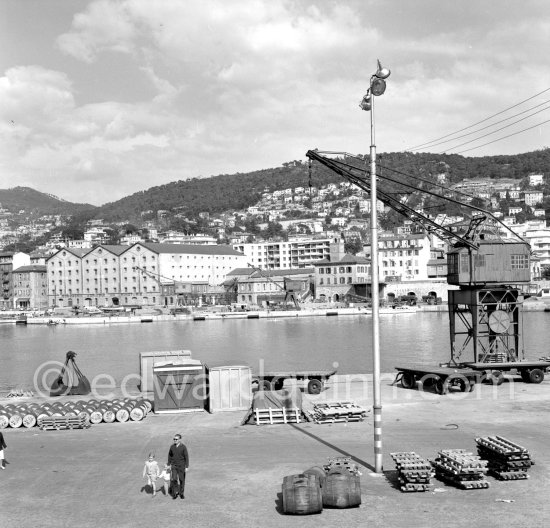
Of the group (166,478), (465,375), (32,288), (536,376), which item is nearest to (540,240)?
(32,288)

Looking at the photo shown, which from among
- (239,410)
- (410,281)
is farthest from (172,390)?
(410,281)

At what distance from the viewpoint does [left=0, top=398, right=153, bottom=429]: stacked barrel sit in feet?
70.8

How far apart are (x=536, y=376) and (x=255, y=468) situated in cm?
1714

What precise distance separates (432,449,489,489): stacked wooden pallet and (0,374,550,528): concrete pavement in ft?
0.76

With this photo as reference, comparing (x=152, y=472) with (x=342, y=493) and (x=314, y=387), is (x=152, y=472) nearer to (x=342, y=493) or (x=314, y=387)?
(x=342, y=493)

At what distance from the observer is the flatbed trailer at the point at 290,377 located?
2700 centimetres

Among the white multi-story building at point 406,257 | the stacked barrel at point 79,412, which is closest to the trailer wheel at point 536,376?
the stacked barrel at point 79,412

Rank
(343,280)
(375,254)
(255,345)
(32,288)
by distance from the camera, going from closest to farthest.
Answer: (375,254)
(255,345)
(343,280)
(32,288)

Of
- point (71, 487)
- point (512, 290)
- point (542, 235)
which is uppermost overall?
point (542, 235)

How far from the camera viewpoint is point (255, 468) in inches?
629

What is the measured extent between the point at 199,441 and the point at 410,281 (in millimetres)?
132181

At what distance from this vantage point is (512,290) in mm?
32406

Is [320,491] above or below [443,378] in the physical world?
below

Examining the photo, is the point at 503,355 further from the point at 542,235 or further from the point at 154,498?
the point at 542,235
